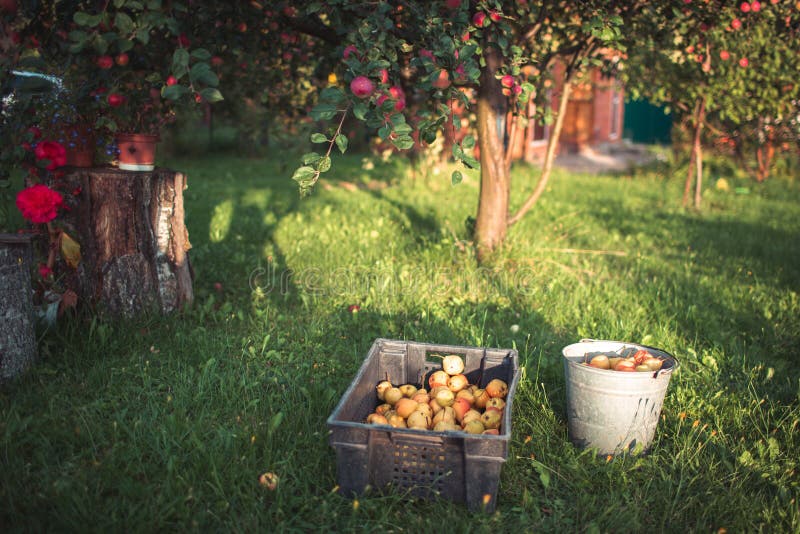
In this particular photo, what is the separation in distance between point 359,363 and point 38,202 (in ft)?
5.94

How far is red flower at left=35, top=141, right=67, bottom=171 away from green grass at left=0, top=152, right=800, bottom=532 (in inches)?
35.0

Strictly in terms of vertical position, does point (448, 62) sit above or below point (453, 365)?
above

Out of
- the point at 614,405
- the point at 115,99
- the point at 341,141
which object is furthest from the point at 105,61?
the point at 614,405

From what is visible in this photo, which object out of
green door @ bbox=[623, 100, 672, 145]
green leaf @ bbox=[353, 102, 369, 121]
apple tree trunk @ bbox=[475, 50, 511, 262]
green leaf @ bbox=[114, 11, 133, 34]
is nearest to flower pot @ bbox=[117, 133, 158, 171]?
green leaf @ bbox=[114, 11, 133, 34]

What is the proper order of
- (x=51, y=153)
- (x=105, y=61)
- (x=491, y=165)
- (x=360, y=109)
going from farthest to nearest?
(x=491, y=165) → (x=51, y=153) → (x=105, y=61) → (x=360, y=109)

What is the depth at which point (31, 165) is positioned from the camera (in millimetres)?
3465

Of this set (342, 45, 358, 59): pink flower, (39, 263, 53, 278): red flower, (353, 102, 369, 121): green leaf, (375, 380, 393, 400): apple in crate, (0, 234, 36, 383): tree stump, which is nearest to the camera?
(353, 102, 369, 121): green leaf

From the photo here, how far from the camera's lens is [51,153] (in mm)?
3393

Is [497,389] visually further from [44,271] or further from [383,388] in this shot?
[44,271]

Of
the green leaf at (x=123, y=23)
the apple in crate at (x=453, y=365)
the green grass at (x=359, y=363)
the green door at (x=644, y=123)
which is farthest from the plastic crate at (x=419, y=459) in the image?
the green door at (x=644, y=123)

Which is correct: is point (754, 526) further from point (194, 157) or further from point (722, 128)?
point (194, 157)

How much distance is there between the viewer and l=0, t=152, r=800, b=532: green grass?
2268mm

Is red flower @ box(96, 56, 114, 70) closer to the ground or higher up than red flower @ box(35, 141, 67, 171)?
higher up

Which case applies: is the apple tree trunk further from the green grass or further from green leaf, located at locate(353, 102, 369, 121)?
green leaf, located at locate(353, 102, 369, 121)
